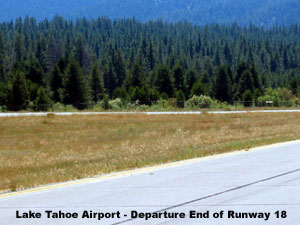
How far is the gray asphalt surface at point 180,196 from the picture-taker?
8.15m

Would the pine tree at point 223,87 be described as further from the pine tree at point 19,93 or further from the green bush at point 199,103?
the pine tree at point 19,93

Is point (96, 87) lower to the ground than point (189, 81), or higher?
lower

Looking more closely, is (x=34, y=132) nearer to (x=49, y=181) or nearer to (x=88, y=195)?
(x=49, y=181)

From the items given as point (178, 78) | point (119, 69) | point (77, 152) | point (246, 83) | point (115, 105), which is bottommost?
Result: point (77, 152)

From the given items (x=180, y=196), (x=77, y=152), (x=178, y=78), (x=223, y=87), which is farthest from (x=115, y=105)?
(x=180, y=196)

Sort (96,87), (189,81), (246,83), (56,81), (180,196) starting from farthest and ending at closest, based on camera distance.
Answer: (246,83) < (189,81) < (96,87) < (56,81) < (180,196)

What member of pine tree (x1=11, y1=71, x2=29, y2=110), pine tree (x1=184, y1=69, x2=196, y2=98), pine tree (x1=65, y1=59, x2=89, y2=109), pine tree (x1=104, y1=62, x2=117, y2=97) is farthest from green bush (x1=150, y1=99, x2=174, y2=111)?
pine tree (x1=104, y1=62, x2=117, y2=97)

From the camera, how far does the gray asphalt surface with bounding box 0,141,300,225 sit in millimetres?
8148

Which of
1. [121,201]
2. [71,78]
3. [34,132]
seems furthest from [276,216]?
[71,78]

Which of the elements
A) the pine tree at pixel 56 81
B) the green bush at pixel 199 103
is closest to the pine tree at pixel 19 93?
the pine tree at pixel 56 81

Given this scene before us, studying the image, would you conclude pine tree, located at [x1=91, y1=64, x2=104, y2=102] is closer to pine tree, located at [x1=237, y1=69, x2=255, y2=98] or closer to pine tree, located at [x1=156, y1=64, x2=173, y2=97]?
pine tree, located at [x1=156, y1=64, x2=173, y2=97]

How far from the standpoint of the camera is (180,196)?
986cm

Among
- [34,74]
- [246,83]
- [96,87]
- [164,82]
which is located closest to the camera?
[34,74]

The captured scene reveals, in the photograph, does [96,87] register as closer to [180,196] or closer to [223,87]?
[223,87]
